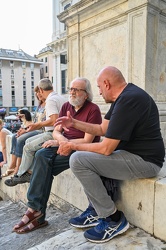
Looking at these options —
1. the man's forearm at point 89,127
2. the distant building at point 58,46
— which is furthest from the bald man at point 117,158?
the distant building at point 58,46

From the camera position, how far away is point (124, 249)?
60.7 inches

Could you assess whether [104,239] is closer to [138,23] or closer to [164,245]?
[164,245]

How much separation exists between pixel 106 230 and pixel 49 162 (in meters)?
0.82

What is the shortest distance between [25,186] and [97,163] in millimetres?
2136

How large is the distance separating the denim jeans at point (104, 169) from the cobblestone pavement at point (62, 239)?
0.22 m

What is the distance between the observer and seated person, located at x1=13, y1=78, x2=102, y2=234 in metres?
2.11

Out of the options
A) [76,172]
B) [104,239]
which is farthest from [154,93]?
[104,239]

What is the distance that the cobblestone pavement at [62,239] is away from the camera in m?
1.60

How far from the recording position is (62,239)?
67.9 inches

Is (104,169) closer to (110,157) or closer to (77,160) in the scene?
(110,157)

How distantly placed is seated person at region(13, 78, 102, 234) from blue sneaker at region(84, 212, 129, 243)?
608 mm

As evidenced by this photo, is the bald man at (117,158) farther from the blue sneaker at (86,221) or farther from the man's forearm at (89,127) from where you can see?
the man's forearm at (89,127)

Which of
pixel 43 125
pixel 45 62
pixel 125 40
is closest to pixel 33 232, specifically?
pixel 43 125

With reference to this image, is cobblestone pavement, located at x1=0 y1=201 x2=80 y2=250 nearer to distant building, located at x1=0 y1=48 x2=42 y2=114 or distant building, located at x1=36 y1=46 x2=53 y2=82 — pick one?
distant building, located at x1=36 y1=46 x2=53 y2=82
